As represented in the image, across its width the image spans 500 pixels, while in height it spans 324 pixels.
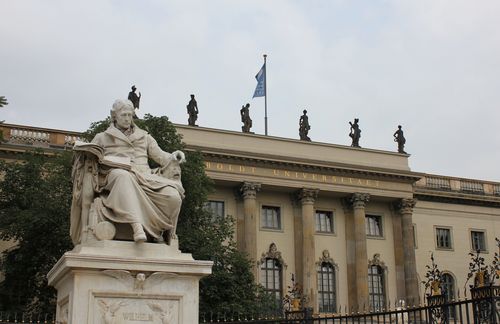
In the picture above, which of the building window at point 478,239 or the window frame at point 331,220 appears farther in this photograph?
the building window at point 478,239

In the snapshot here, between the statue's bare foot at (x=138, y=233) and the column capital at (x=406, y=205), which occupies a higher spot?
the column capital at (x=406, y=205)

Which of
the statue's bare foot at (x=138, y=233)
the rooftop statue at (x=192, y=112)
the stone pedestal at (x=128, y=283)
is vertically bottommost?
the stone pedestal at (x=128, y=283)

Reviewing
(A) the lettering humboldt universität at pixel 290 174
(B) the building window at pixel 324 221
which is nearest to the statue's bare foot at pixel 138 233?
(A) the lettering humboldt universität at pixel 290 174

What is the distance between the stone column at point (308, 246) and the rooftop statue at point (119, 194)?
128 ft

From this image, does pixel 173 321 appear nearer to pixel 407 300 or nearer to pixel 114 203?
pixel 114 203

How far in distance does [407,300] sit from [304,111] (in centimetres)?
1404

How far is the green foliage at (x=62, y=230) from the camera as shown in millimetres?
30266

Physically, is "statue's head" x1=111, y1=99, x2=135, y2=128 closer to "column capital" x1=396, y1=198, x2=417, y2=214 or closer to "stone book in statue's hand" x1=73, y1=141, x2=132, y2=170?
"stone book in statue's hand" x1=73, y1=141, x2=132, y2=170

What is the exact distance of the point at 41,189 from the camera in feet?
106

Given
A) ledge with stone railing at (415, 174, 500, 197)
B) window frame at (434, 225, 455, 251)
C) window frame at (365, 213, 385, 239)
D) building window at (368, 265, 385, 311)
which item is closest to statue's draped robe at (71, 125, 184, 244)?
building window at (368, 265, 385, 311)

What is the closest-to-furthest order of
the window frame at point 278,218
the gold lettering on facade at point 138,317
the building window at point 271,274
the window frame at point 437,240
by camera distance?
the gold lettering on facade at point 138,317, the building window at point 271,274, the window frame at point 278,218, the window frame at point 437,240

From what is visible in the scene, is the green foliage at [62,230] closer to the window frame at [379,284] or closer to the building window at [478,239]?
the window frame at [379,284]

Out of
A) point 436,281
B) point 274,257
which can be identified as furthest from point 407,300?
point 436,281

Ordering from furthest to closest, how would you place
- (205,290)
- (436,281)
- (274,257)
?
(274,257) → (205,290) → (436,281)
